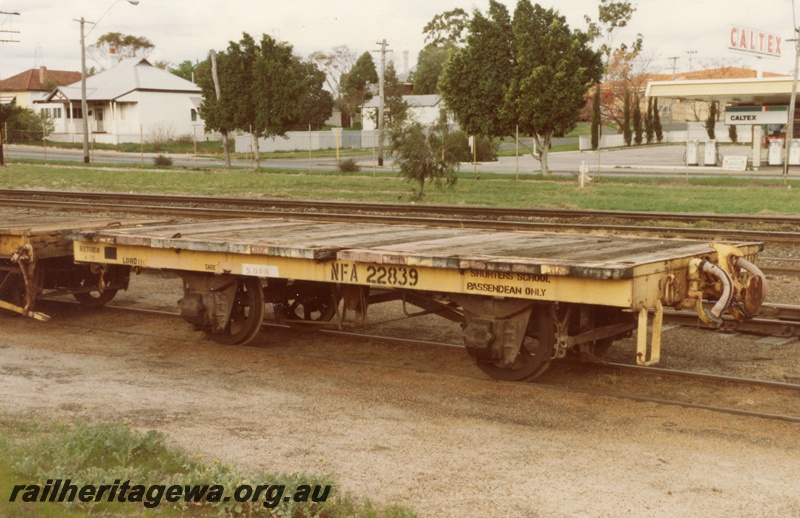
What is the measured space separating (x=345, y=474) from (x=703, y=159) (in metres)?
45.9

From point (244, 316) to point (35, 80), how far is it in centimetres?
9375

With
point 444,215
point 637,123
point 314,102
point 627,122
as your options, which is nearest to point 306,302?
point 444,215

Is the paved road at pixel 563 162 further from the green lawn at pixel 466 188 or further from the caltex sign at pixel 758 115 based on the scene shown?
the green lawn at pixel 466 188

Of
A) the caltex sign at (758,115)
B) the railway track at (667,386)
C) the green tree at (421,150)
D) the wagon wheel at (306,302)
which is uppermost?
the caltex sign at (758,115)

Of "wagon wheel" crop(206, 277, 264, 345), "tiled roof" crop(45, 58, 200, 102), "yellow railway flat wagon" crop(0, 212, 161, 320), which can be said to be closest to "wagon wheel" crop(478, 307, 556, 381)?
"wagon wheel" crop(206, 277, 264, 345)

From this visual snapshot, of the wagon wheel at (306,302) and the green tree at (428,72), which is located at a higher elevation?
the green tree at (428,72)

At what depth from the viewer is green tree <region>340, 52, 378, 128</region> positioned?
87.2 meters

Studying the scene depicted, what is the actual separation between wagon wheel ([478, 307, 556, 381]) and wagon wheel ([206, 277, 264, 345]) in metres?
2.71

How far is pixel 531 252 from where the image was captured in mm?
8586

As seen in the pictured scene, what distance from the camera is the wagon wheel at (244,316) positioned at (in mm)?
10211

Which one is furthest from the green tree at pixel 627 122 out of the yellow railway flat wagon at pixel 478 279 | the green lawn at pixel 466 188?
the yellow railway flat wagon at pixel 478 279

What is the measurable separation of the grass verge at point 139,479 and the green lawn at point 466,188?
745 inches

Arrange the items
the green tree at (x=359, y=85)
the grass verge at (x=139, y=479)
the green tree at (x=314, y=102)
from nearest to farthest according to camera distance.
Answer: the grass verge at (x=139, y=479) → the green tree at (x=314, y=102) → the green tree at (x=359, y=85)

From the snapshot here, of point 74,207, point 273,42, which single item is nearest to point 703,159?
point 273,42
